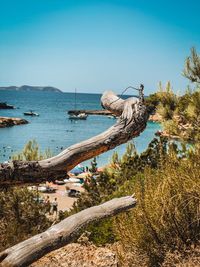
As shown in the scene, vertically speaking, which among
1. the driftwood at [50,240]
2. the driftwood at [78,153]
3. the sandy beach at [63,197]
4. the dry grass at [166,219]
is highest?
the driftwood at [78,153]

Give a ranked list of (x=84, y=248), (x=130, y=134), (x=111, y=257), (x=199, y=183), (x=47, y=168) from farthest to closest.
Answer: (x=84, y=248) → (x=111, y=257) → (x=199, y=183) → (x=130, y=134) → (x=47, y=168)

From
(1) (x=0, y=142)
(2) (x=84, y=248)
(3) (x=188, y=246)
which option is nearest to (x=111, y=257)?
(2) (x=84, y=248)

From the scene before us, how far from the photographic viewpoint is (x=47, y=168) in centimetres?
270

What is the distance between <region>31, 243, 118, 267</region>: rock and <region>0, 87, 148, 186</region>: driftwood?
305cm

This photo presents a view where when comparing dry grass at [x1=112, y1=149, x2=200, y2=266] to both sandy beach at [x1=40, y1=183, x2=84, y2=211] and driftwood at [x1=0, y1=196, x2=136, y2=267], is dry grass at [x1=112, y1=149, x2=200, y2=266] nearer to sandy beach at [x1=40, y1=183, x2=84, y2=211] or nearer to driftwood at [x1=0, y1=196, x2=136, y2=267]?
driftwood at [x1=0, y1=196, x2=136, y2=267]

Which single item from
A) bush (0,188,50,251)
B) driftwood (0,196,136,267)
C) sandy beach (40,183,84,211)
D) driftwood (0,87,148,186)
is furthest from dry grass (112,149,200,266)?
sandy beach (40,183,84,211)

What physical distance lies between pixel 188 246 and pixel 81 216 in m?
2.55

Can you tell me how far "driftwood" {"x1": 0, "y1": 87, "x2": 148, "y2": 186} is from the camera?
106 inches

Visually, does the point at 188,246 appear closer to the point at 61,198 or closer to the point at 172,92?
the point at 172,92

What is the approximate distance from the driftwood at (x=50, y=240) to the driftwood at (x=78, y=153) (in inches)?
14.9

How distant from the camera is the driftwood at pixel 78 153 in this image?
2.69 m

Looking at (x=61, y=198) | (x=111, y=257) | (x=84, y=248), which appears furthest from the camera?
(x=61, y=198)

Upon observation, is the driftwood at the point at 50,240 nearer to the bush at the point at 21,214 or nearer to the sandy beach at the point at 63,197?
the bush at the point at 21,214

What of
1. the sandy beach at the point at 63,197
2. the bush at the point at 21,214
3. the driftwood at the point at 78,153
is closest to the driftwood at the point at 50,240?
the driftwood at the point at 78,153
